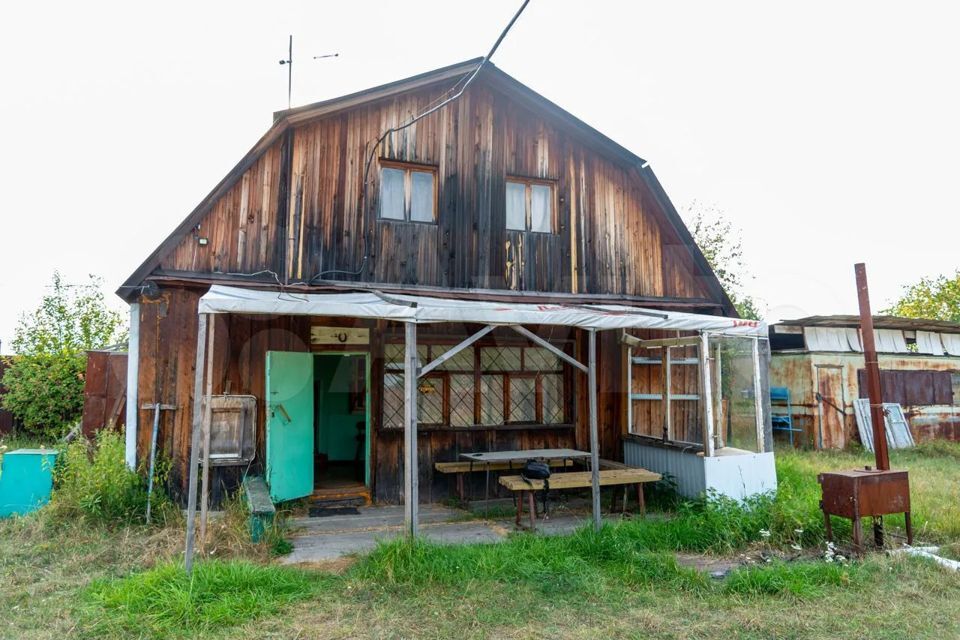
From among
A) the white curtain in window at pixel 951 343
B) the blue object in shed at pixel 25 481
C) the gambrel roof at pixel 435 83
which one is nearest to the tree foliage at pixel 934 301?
the white curtain in window at pixel 951 343

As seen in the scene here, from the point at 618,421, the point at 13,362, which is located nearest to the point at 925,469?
the point at 618,421

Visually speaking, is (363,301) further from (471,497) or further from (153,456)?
(471,497)

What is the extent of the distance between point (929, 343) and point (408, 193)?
1335cm

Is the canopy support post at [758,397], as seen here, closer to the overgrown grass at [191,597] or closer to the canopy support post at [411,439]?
the canopy support post at [411,439]

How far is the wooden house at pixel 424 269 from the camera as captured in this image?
7246 millimetres

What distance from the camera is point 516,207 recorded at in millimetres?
8875

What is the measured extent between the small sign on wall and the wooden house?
0.08 feet

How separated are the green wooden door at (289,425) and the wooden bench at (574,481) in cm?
245

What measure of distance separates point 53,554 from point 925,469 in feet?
40.0

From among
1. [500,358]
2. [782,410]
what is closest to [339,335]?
[500,358]

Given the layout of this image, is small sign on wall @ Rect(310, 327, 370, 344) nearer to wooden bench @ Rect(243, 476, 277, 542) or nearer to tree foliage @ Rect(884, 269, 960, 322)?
wooden bench @ Rect(243, 476, 277, 542)

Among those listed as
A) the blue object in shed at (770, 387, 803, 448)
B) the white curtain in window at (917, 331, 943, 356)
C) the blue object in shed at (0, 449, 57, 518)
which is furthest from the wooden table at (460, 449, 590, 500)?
the white curtain in window at (917, 331, 943, 356)

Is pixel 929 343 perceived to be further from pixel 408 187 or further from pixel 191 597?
pixel 191 597

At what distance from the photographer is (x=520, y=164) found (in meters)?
8.88
